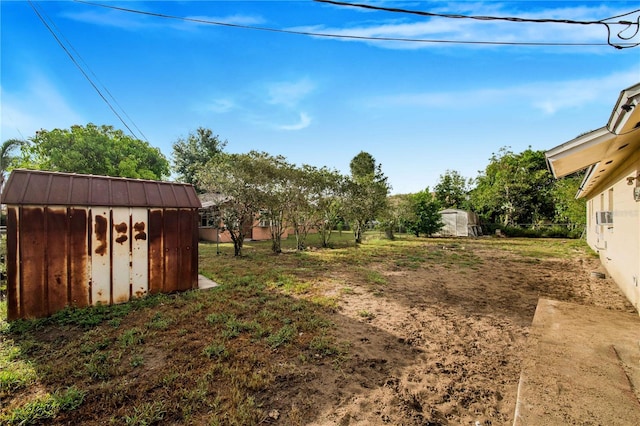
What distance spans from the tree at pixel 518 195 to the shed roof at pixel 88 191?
27031mm

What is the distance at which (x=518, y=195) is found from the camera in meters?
24.9

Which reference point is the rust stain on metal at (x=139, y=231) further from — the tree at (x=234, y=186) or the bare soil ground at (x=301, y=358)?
the tree at (x=234, y=186)

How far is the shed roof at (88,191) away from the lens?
13.8ft

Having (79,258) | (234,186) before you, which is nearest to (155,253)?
(79,258)

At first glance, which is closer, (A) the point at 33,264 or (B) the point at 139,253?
(A) the point at 33,264

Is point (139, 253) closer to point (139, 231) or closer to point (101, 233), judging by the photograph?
point (139, 231)

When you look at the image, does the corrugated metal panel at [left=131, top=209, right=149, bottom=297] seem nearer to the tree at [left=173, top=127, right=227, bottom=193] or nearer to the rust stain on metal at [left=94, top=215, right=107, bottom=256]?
the rust stain on metal at [left=94, top=215, right=107, bottom=256]

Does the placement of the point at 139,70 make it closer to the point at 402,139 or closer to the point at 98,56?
the point at 98,56

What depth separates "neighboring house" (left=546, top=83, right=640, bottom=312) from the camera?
2783mm

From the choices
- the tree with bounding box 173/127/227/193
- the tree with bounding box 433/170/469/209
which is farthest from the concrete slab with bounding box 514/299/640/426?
the tree with bounding box 173/127/227/193

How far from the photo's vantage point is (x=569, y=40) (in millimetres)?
4953

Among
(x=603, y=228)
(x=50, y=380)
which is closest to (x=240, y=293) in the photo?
(x=50, y=380)

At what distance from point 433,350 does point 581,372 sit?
55.0 inches

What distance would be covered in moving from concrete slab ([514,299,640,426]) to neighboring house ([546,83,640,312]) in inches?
64.8
